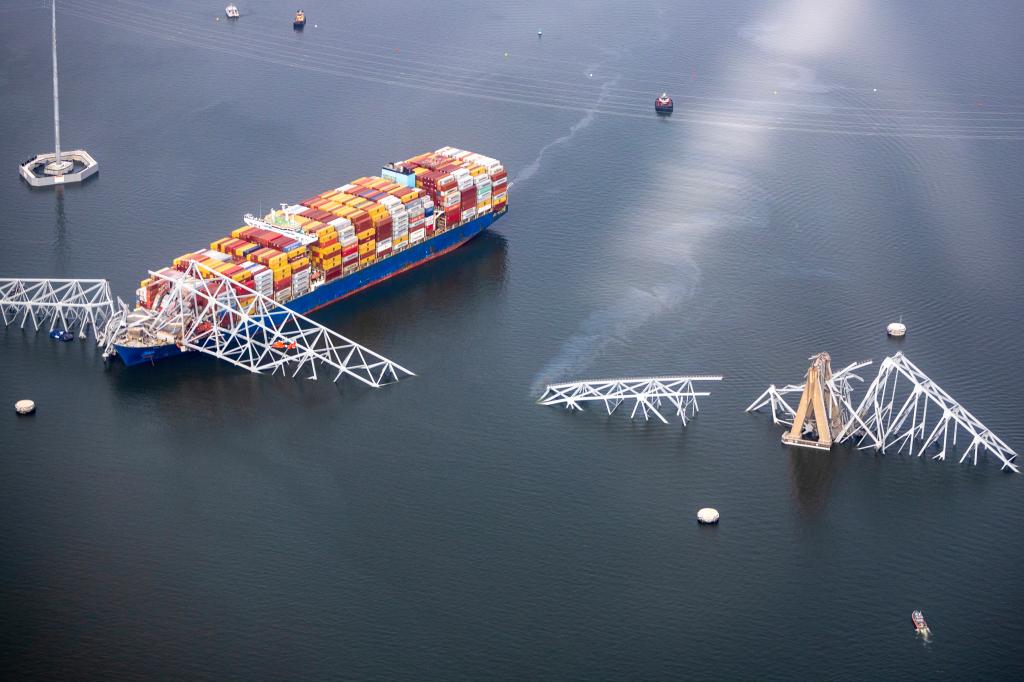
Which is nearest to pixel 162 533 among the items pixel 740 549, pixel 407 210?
pixel 740 549

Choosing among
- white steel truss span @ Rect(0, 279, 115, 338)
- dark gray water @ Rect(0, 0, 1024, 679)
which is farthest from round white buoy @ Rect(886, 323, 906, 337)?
white steel truss span @ Rect(0, 279, 115, 338)

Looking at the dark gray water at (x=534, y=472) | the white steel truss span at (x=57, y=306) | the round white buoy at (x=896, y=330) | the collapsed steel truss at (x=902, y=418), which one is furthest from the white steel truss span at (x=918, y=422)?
the white steel truss span at (x=57, y=306)

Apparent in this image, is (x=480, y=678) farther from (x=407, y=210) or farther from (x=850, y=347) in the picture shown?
(x=407, y=210)

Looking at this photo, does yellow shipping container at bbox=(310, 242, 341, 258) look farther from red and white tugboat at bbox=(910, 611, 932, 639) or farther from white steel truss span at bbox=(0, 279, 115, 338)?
red and white tugboat at bbox=(910, 611, 932, 639)

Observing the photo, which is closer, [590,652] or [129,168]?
[590,652]

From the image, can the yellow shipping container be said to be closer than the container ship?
No

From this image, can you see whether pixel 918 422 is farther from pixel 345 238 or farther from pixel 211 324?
pixel 211 324

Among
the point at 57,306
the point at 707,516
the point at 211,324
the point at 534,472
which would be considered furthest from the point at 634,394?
the point at 57,306
